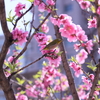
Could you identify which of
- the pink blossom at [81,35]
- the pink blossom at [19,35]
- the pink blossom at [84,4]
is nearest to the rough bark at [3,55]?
the pink blossom at [19,35]

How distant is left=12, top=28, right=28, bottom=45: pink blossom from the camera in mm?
1150

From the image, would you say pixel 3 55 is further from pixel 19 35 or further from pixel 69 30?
pixel 69 30

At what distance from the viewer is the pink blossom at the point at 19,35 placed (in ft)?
3.77

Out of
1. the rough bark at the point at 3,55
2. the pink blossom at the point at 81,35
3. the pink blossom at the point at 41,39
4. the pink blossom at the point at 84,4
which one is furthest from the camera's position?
the pink blossom at the point at 84,4

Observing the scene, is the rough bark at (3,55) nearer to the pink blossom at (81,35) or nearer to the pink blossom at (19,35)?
the pink blossom at (19,35)

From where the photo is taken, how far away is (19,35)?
1.20 meters

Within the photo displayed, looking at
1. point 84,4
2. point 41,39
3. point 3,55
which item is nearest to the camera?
point 3,55

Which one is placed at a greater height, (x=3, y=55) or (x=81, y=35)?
(x=3, y=55)

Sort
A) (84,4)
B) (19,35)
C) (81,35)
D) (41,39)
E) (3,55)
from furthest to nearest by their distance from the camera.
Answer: (84,4) → (81,35) → (41,39) → (19,35) → (3,55)

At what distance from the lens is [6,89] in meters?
1.07

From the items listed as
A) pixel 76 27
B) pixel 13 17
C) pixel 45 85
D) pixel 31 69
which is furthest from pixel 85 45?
pixel 31 69

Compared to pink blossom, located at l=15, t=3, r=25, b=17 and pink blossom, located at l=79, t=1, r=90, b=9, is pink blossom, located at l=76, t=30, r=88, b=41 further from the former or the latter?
pink blossom, located at l=79, t=1, r=90, b=9

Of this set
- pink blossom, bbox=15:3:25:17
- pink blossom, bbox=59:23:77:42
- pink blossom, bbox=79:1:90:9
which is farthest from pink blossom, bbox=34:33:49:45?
pink blossom, bbox=79:1:90:9

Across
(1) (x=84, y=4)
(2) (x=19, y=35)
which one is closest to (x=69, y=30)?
(2) (x=19, y=35)
